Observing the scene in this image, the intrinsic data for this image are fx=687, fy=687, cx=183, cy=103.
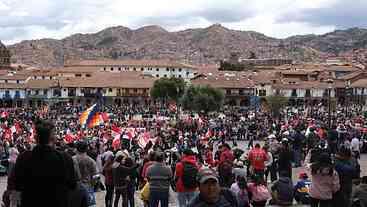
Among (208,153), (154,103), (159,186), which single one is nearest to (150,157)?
(159,186)

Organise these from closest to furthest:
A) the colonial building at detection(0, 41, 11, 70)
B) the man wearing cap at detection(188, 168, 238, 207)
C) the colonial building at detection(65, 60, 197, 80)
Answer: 1. the man wearing cap at detection(188, 168, 238, 207)
2. the colonial building at detection(65, 60, 197, 80)
3. the colonial building at detection(0, 41, 11, 70)

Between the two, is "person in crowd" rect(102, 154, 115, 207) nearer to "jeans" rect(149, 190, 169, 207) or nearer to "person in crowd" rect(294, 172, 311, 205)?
"jeans" rect(149, 190, 169, 207)

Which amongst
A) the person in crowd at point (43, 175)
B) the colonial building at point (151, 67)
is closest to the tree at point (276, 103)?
the colonial building at point (151, 67)

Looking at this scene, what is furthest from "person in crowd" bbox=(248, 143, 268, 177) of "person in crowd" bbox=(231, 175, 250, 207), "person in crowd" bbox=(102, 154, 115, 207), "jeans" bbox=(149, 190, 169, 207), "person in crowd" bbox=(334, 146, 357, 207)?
"person in crowd" bbox=(334, 146, 357, 207)

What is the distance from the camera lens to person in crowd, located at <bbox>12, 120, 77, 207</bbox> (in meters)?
4.95

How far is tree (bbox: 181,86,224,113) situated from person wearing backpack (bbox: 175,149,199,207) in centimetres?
5791

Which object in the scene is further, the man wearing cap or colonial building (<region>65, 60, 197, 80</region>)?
colonial building (<region>65, 60, 197, 80</region>)

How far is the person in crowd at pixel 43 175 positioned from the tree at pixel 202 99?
2434 inches

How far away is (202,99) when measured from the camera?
220ft

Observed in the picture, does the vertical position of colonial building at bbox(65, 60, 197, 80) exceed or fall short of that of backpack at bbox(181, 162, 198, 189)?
it falls short

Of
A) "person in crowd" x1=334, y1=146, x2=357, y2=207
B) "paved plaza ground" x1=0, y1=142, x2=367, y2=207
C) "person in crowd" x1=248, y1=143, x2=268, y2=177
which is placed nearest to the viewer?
"person in crowd" x1=334, y1=146, x2=357, y2=207

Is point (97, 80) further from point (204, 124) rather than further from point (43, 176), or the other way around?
point (43, 176)

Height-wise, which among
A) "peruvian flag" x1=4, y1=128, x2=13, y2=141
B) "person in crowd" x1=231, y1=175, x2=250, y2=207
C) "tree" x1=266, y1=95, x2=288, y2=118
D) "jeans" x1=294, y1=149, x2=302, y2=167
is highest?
"person in crowd" x1=231, y1=175, x2=250, y2=207

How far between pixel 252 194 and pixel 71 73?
325 ft
